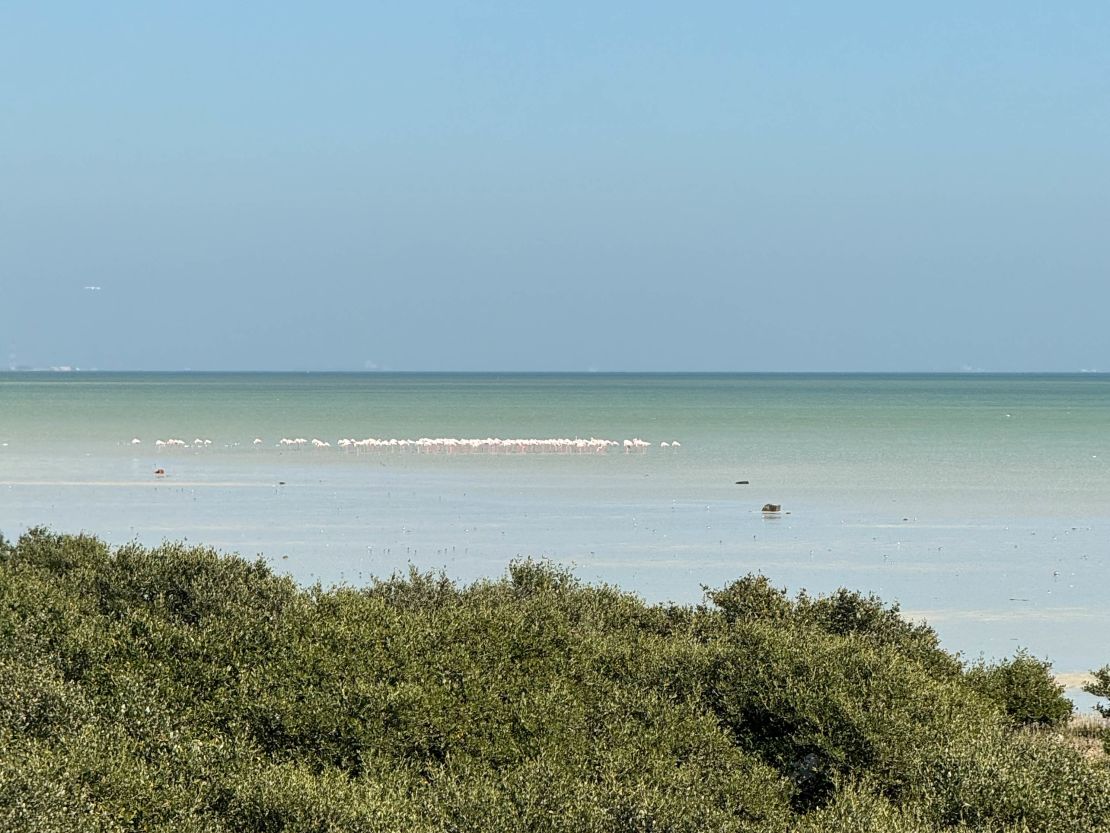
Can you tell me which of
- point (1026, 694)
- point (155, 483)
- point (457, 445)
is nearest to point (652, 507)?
point (155, 483)

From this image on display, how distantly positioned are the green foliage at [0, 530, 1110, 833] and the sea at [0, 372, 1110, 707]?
1097cm

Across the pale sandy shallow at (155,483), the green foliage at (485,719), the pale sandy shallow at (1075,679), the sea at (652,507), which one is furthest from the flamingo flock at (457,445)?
the green foliage at (485,719)

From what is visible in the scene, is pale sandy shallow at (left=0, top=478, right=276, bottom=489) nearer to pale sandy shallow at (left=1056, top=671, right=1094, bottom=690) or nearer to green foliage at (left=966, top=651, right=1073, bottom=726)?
pale sandy shallow at (left=1056, top=671, right=1094, bottom=690)

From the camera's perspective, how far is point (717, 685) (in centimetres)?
2744

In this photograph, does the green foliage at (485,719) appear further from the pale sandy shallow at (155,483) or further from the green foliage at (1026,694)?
the pale sandy shallow at (155,483)

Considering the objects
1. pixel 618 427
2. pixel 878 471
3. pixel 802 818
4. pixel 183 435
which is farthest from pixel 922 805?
pixel 618 427

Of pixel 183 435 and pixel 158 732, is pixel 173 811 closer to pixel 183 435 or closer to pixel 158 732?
pixel 158 732

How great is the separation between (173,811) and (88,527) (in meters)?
46.3

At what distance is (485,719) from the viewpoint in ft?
82.4

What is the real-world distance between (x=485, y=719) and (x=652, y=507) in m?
48.3

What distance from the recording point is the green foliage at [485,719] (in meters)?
19.6

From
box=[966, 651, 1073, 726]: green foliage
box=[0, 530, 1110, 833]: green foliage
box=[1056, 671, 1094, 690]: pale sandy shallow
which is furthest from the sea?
box=[0, 530, 1110, 833]: green foliage

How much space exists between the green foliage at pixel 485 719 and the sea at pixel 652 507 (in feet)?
36.0

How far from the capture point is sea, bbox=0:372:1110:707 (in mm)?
49562
